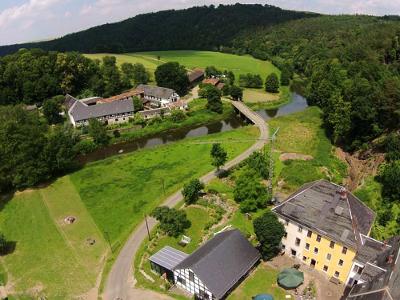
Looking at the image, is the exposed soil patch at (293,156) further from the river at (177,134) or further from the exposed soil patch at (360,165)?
the river at (177,134)

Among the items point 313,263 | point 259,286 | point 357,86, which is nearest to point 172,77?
point 357,86

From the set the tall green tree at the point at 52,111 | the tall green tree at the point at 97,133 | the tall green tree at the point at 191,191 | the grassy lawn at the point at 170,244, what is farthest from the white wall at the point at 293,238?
the tall green tree at the point at 52,111

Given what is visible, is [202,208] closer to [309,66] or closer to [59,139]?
[59,139]

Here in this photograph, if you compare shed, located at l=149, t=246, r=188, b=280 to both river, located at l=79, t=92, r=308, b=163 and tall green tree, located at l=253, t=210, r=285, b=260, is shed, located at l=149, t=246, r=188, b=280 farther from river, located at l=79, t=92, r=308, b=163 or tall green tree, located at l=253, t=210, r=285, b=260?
river, located at l=79, t=92, r=308, b=163

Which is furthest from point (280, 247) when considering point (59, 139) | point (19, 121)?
point (19, 121)

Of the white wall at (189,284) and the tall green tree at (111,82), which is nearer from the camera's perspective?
the white wall at (189,284)

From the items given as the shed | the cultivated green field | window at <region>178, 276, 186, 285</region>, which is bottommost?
window at <region>178, 276, 186, 285</region>

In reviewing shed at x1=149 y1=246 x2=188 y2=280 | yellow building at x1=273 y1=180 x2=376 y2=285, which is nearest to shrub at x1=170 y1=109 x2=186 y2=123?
shed at x1=149 y1=246 x2=188 y2=280

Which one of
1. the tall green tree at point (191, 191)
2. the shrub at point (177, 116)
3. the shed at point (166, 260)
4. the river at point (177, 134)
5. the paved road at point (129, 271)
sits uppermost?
the shrub at point (177, 116)
